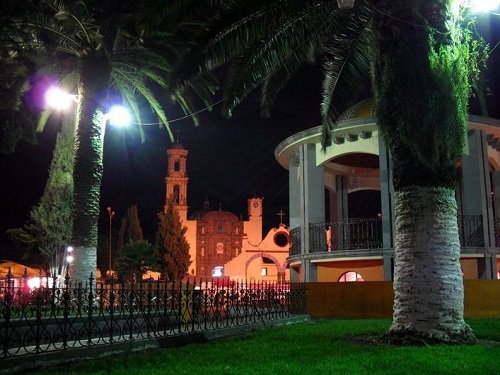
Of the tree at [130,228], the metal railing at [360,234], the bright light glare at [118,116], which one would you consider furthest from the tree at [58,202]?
the tree at [130,228]

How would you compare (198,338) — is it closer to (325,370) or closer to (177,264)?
(325,370)

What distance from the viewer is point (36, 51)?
15648 millimetres

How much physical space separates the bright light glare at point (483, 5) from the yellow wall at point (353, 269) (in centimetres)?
1348

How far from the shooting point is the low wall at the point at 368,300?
18.0 m

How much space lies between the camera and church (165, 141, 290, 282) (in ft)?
197

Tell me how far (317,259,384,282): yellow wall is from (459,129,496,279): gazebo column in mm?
3914

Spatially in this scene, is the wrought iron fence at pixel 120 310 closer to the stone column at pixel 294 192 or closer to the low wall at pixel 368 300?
the low wall at pixel 368 300

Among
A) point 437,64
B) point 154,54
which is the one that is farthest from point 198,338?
point 154,54

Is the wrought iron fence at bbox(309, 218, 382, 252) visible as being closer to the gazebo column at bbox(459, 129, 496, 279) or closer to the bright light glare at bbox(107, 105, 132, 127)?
the gazebo column at bbox(459, 129, 496, 279)

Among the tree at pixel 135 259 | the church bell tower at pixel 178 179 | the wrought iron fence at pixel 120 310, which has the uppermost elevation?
the church bell tower at pixel 178 179

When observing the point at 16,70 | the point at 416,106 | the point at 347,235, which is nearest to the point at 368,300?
the point at 347,235

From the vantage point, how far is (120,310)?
10.9 meters

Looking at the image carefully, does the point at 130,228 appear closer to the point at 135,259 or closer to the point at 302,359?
the point at 135,259

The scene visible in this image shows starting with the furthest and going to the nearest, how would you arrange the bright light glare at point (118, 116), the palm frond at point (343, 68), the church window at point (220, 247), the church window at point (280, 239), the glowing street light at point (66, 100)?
the church window at point (220, 247)
the church window at point (280, 239)
the bright light glare at point (118, 116)
the glowing street light at point (66, 100)
the palm frond at point (343, 68)
